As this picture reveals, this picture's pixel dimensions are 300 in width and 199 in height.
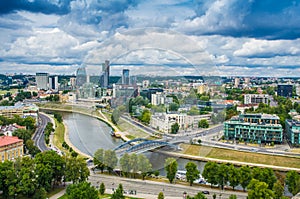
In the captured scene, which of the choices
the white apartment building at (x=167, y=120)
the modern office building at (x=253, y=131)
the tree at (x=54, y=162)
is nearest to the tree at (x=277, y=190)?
the white apartment building at (x=167, y=120)

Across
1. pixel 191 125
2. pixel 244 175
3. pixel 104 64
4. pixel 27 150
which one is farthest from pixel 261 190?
pixel 27 150

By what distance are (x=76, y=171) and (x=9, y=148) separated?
3.27 meters

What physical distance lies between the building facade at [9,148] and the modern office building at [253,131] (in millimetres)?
6565

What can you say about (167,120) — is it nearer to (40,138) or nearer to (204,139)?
(204,139)

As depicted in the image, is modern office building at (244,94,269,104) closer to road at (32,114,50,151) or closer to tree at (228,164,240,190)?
road at (32,114,50,151)

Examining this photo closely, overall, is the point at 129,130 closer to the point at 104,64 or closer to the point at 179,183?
the point at 104,64

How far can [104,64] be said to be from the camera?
3613 millimetres

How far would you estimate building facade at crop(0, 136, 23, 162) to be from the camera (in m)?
8.49

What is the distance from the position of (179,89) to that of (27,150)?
290 inches

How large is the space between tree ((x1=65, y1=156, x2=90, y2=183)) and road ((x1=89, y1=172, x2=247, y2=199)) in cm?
32

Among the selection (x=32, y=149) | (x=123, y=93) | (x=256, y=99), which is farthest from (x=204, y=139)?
(x=256, y=99)

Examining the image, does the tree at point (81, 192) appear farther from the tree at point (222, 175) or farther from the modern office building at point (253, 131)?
the modern office building at point (253, 131)

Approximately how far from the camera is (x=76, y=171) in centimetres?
638

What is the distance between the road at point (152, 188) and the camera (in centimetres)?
604
